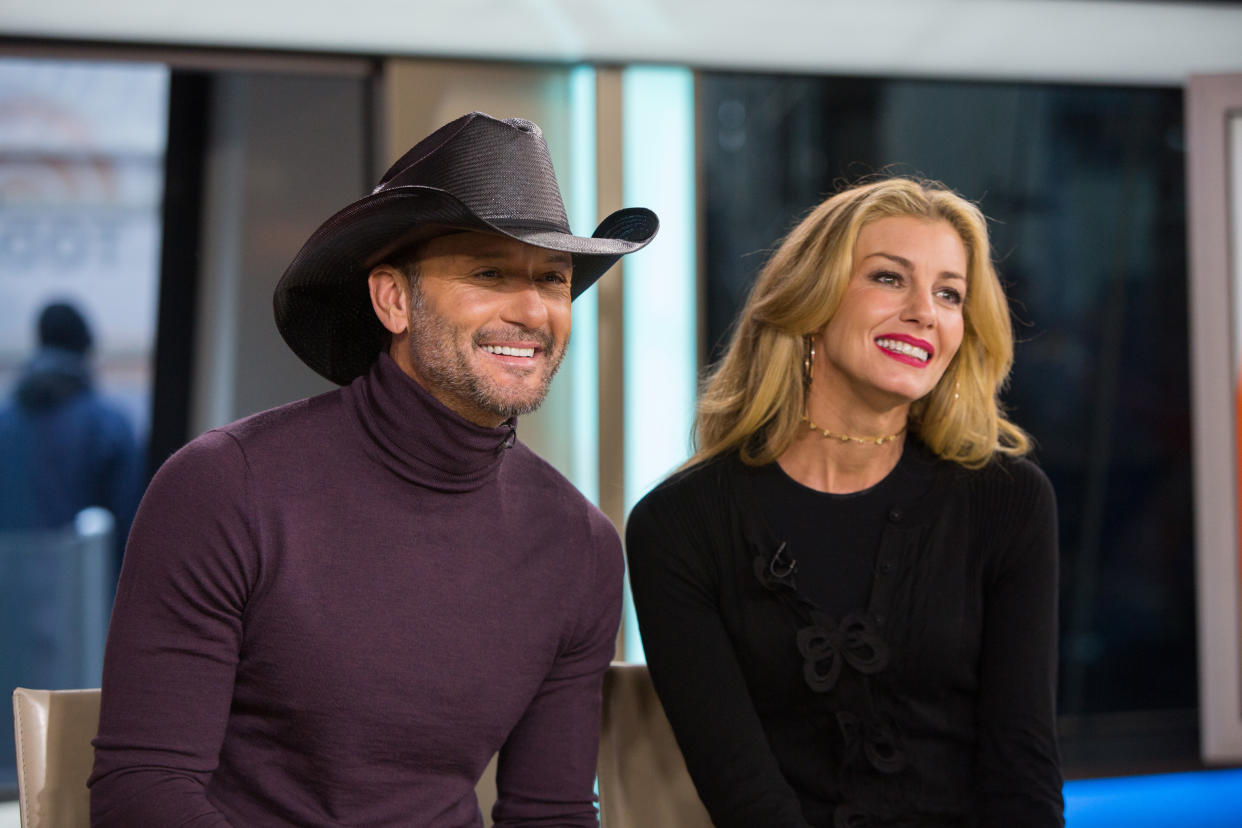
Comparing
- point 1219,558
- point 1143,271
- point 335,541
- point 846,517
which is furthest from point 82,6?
point 1143,271

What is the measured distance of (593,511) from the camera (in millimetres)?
1988

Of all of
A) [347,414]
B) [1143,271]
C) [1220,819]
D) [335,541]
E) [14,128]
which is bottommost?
[1220,819]

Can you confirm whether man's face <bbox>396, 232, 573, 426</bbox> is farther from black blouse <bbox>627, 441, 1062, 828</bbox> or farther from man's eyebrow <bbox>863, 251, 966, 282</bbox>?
man's eyebrow <bbox>863, 251, 966, 282</bbox>

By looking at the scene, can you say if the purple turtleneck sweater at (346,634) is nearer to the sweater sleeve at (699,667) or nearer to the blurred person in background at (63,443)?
the sweater sleeve at (699,667)

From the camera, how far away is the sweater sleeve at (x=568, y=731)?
1.85 meters

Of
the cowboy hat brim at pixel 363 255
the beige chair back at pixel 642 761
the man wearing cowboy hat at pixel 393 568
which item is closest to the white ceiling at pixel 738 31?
the cowboy hat brim at pixel 363 255

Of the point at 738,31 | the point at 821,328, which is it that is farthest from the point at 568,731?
the point at 738,31

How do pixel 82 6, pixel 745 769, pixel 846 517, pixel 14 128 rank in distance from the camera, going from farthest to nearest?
pixel 14 128 → pixel 82 6 → pixel 846 517 → pixel 745 769

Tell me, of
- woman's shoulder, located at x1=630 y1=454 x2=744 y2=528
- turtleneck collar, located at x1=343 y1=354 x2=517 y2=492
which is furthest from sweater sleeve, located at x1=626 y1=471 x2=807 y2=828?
turtleneck collar, located at x1=343 y1=354 x2=517 y2=492

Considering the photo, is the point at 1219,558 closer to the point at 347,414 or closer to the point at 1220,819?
the point at 1220,819

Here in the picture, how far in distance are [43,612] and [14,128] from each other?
6.64 feet

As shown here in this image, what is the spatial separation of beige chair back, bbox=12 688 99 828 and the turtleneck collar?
1.94ft

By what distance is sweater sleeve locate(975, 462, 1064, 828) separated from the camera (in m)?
1.96

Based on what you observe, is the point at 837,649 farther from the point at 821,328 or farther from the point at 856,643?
the point at 821,328
